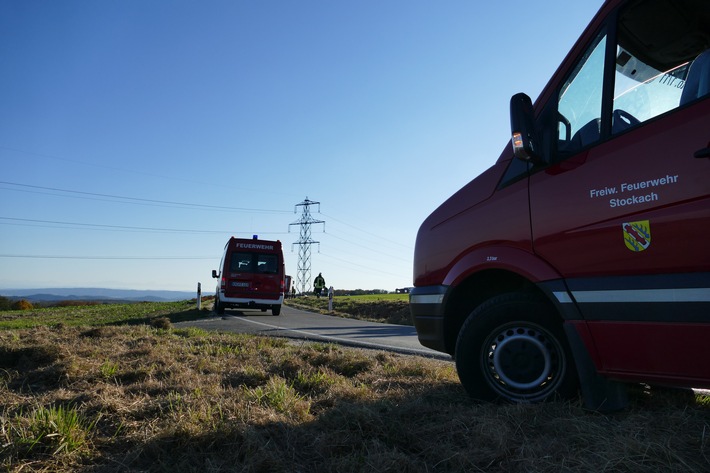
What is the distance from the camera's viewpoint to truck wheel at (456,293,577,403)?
3.05 metres

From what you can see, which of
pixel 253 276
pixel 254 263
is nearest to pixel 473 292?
pixel 253 276

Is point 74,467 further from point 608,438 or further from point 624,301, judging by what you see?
point 624,301

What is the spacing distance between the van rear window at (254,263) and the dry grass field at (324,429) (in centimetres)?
1315

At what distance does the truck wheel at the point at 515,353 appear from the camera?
305cm

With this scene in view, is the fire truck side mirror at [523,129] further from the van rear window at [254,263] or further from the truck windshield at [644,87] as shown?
the van rear window at [254,263]

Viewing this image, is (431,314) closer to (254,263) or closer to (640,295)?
(640,295)

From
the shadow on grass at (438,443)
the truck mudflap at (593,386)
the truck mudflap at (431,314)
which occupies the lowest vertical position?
the shadow on grass at (438,443)

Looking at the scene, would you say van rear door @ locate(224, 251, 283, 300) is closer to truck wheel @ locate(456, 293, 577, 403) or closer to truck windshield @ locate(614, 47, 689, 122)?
truck wheel @ locate(456, 293, 577, 403)

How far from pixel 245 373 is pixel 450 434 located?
218cm

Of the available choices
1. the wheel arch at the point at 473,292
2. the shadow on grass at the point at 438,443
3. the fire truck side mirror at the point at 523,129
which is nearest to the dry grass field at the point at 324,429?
the shadow on grass at the point at 438,443

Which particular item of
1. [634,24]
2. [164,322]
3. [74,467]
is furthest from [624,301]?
[164,322]

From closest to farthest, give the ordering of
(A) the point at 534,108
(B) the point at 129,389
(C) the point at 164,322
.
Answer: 1. (A) the point at 534,108
2. (B) the point at 129,389
3. (C) the point at 164,322

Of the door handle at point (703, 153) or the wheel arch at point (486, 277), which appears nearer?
the door handle at point (703, 153)

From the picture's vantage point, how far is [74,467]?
7.58 ft
